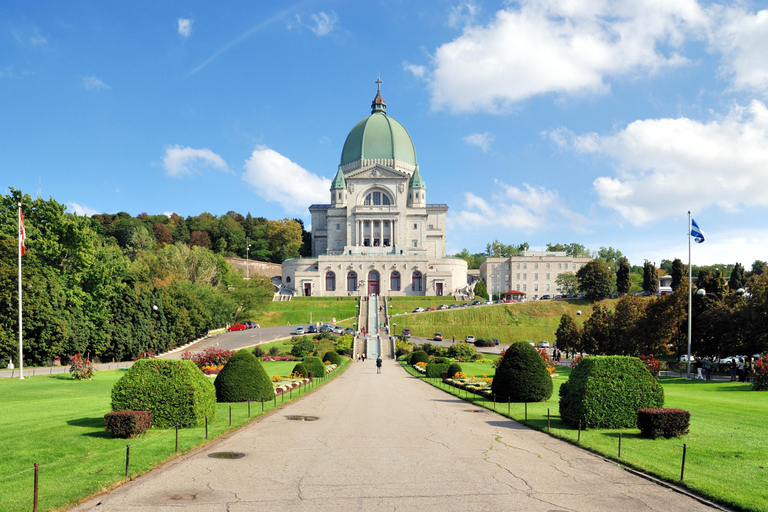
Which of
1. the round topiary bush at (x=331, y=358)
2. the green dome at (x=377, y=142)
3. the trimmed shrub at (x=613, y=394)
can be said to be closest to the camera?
the trimmed shrub at (x=613, y=394)

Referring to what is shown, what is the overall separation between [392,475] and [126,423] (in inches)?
286

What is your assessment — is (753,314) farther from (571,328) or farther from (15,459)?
(15,459)

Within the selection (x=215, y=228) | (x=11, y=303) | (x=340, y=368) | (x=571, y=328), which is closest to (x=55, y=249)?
(x=11, y=303)

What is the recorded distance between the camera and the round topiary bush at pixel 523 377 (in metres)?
23.1

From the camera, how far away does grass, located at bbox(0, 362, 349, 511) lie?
33.8 feet

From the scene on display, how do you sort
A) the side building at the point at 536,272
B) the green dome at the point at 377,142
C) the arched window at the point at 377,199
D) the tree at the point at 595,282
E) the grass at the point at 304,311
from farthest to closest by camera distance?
the side building at the point at 536,272
the green dome at the point at 377,142
the arched window at the point at 377,199
the tree at the point at 595,282
the grass at the point at 304,311

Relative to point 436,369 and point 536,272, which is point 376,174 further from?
point 436,369

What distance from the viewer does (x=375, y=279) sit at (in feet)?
355

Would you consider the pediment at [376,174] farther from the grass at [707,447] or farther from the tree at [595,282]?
the grass at [707,447]

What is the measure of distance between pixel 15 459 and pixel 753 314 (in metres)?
40.2

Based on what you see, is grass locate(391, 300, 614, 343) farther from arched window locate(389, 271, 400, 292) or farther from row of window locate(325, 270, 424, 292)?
arched window locate(389, 271, 400, 292)

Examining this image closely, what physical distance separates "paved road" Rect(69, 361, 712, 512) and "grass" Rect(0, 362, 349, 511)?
0.55m

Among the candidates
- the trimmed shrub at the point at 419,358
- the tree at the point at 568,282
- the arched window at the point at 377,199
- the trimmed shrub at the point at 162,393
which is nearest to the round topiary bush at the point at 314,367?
the trimmed shrub at the point at 419,358

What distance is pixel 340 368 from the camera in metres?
48.0
